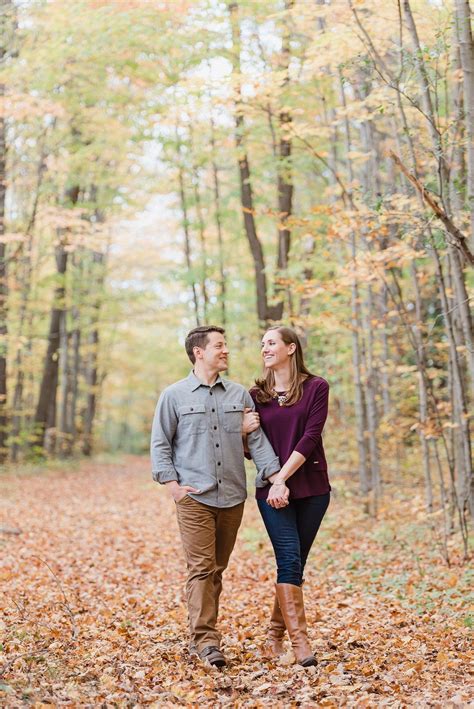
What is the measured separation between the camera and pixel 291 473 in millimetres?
4668

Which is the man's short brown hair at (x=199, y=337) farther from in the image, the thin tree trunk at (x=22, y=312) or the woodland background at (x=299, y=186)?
the thin tree trunk at (x=22, y=312)

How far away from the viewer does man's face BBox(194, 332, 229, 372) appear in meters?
4.94

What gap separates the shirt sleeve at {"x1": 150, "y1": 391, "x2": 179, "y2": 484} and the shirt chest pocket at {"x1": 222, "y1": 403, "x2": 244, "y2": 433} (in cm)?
32

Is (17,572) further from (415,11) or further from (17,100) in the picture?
(17,100)

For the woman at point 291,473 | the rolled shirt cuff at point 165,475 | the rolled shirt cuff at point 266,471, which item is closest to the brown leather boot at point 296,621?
the woman at point 291,473

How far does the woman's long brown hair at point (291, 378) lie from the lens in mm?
4844

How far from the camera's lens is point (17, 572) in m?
7.71

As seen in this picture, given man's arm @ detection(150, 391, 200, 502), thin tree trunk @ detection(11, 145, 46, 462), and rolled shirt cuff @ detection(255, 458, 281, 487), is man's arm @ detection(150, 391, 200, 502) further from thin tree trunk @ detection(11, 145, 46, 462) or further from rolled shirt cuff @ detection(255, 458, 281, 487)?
thin tree trunk @ detection(11, 145, 46, 462)

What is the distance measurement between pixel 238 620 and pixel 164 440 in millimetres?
2103

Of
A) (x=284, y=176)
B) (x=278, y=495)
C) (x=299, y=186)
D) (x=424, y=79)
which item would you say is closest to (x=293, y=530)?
(x=278, y=495)

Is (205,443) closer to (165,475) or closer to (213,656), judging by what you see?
(165,475)

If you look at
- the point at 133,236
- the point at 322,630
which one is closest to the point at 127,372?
the point at 133,236

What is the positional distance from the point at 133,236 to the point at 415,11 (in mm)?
22442

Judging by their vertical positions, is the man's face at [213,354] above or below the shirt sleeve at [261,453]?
above
